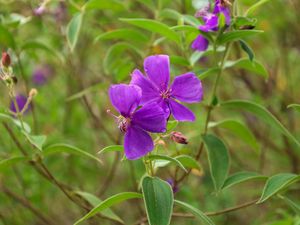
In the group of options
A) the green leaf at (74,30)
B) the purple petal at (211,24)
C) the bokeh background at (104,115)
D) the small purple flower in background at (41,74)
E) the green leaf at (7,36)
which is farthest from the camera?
the small purple flower in background at (41,74)

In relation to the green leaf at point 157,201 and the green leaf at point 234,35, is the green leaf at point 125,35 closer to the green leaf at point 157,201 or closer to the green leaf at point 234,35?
the green leaf at point 234,35

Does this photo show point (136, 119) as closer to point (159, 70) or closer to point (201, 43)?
point (159, 70)

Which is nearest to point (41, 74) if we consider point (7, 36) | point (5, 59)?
point (7, 36)

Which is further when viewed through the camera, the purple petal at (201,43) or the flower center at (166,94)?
the purple petal at (201,43)

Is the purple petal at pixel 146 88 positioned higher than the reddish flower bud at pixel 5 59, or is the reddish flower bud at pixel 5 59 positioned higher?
the reddish flower bud at pixel 5 59

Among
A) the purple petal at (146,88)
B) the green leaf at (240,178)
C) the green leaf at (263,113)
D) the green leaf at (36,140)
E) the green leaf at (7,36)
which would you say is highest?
the green leaf at (7,36)

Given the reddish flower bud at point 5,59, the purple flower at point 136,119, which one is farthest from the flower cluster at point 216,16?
the reddish flower bud at point 5,59

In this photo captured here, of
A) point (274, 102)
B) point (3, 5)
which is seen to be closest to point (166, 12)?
point (3, 5)
